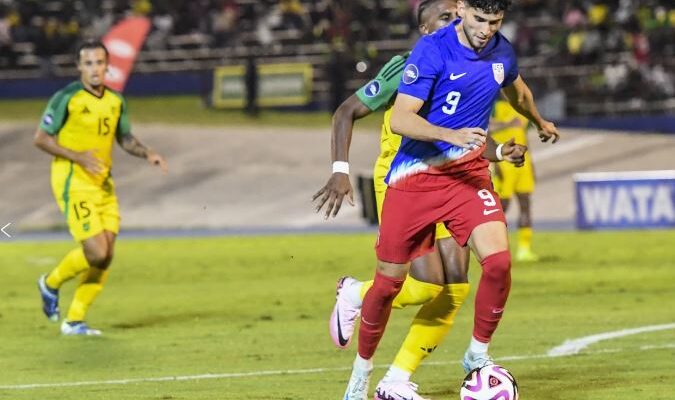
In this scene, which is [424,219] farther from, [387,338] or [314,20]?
[314,20]

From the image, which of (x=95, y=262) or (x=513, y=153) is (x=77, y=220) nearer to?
(x=95, y=262)

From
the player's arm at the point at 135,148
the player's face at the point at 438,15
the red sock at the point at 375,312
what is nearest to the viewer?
the red sock at the point at 375,312

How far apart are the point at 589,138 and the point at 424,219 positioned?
23.0 m

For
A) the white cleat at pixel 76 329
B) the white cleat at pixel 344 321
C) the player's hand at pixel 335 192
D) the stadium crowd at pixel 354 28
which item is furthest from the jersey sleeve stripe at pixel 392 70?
the stadium crowd at pixel 354 28

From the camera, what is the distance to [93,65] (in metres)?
12.1

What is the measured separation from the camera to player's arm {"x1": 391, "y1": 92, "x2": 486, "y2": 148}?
7.32 meters

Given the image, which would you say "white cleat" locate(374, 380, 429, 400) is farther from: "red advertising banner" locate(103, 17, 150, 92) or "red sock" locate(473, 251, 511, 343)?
"red advertising banner" locate(103, 17, 150, 92)

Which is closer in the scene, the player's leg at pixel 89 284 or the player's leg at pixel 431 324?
the player's leg at pixel 431 324

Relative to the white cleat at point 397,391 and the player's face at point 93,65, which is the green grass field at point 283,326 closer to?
the white cleat at point 397,391

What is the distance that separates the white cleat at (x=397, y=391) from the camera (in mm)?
8078

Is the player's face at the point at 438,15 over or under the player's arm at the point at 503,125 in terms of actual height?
over

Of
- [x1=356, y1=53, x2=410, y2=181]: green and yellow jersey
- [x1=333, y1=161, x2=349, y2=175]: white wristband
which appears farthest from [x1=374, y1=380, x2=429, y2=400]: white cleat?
[x1=356, y1=53, x2=410, y2=181]: green and yellow jersey

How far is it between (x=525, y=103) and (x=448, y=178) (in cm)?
79

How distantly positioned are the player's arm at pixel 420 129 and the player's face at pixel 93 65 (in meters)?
4.81
